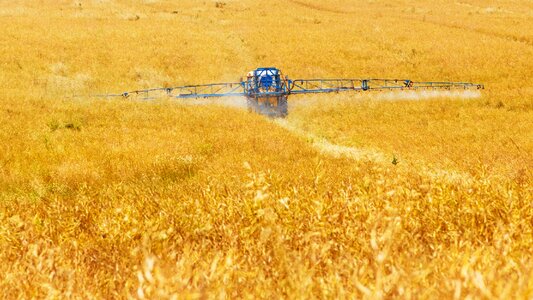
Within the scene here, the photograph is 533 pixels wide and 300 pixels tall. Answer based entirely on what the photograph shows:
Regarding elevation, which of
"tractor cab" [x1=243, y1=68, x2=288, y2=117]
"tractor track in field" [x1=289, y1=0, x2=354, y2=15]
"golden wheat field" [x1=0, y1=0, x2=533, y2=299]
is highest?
"tractor track in field" [x1=289, y1=0, x2=354, y2=15]

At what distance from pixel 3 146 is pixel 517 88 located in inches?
919

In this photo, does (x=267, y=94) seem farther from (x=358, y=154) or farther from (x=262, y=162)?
(x=262, y=162)

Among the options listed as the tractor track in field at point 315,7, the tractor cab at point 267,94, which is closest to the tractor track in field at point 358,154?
the tractor cab at point 267,94

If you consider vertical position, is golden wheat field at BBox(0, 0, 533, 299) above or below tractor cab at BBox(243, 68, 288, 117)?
above

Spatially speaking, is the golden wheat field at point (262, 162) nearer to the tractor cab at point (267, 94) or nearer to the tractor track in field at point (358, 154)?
the tractor track in field at point (358, 154)

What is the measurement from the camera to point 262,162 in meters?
9.27

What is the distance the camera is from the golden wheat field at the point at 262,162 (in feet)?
8.06

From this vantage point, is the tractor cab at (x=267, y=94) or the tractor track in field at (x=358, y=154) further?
the tractor cab at (x=267, y=94)

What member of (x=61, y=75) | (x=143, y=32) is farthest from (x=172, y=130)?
(x=143, y=32)

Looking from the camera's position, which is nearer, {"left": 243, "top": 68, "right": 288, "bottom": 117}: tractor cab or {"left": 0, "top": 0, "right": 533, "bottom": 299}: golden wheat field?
{"left": 0, "top": 0, "right": 533, "bottom": 299}: golden wheat field

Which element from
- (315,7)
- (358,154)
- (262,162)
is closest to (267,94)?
(358,154)

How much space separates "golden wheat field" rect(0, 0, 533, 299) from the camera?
2.46 m

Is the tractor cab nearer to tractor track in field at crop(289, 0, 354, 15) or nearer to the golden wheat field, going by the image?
the golden wheat field

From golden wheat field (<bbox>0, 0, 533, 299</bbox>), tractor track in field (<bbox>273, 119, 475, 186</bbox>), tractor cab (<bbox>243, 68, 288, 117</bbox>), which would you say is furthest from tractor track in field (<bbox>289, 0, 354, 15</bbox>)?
tractor track in field (<bbox>273, 119, 475, 186</bbox>)
